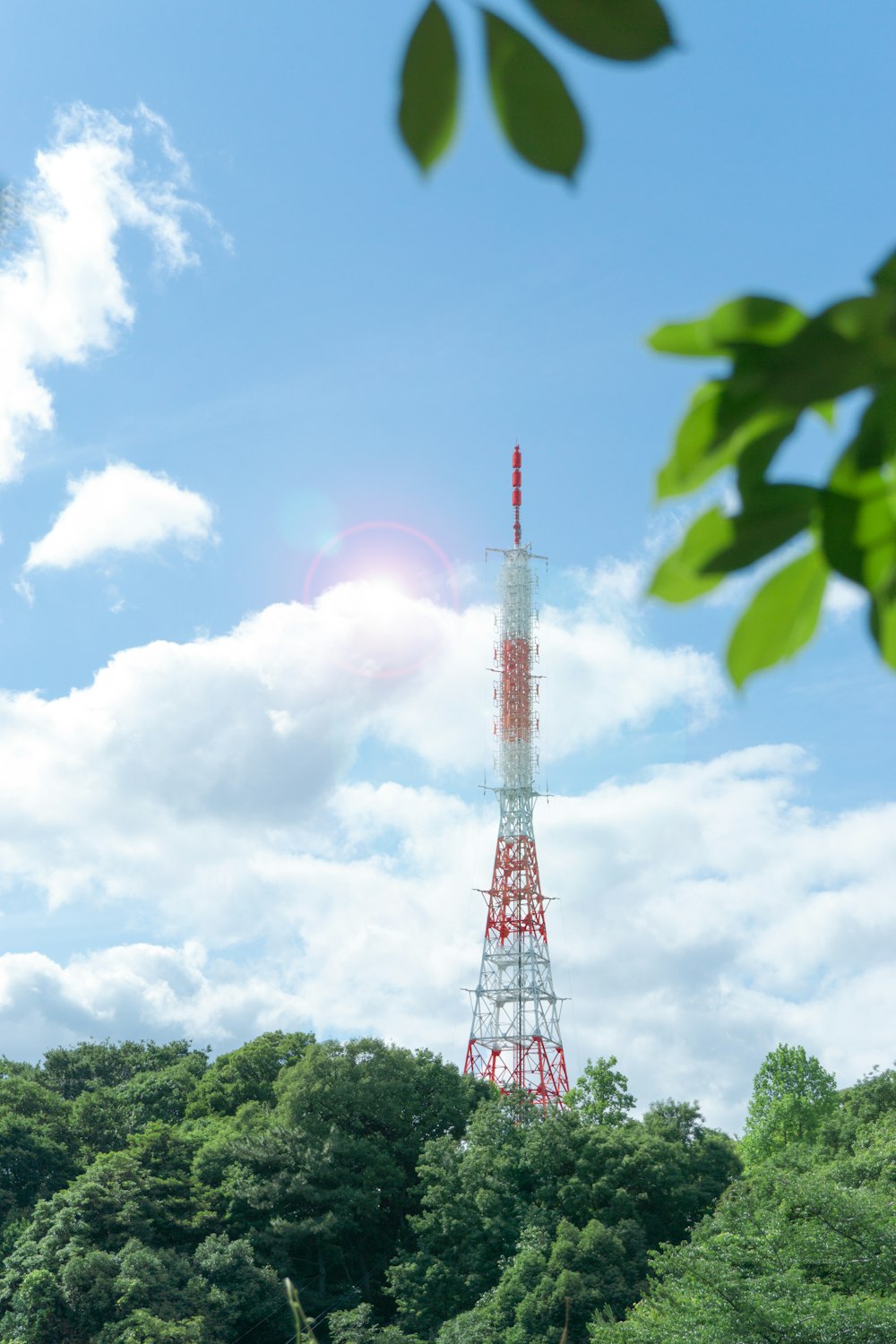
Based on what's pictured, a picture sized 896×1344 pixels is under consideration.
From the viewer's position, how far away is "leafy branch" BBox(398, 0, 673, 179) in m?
0.52

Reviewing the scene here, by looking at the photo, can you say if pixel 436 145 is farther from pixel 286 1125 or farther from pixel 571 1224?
pixel 286 1125

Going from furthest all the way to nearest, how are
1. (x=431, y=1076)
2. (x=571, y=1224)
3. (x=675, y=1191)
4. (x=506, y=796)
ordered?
(x=506, y=796)
(x=431, y=1076)
(x=675, y=1191)
(x=571, y=1224)

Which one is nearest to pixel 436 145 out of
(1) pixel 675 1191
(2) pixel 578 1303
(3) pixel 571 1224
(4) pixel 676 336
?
(4) pixel 676 336

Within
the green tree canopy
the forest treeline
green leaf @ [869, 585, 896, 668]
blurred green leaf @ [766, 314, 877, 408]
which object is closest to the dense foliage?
the forest treeline

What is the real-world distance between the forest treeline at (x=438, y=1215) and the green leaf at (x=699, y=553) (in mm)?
13538

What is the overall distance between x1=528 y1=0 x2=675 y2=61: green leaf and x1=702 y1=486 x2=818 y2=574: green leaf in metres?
0.19

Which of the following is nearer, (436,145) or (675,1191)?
(436,145)

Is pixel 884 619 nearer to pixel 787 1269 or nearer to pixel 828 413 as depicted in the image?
pixel 828 413

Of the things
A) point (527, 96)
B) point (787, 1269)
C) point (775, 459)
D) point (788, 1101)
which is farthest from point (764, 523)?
point (788, 1101)

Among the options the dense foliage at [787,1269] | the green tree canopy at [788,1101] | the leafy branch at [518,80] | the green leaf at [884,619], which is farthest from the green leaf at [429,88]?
the green tree canopy at [788,1101]

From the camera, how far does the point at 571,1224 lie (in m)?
17.9

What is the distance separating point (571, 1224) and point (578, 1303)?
1574mm

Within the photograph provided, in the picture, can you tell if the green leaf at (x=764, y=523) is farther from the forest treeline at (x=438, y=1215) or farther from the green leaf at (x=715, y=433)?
the forest treeline at (x=438, y=1215)

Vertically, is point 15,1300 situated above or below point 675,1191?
below
